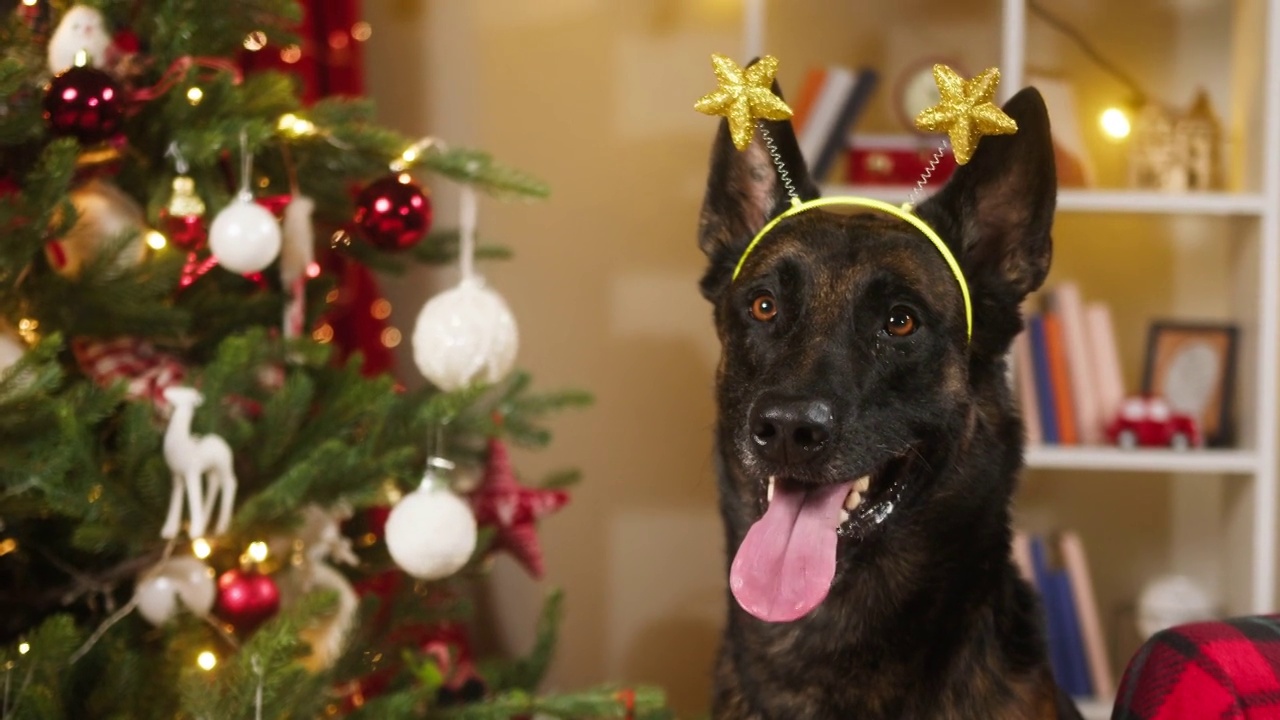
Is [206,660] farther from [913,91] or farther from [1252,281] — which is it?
[1252,281]

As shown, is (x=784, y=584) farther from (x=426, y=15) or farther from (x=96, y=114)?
(x=426, y=15)

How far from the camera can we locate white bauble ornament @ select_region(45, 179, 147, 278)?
147 cm

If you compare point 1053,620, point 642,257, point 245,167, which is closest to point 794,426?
point 245,167

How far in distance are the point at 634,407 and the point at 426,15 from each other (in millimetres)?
1137

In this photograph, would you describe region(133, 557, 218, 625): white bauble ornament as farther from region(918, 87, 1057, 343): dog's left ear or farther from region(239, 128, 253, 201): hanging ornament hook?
region(918, 87, 1057, 343): dog's left ear

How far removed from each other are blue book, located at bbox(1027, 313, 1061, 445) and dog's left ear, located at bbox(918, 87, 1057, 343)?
3.91ft

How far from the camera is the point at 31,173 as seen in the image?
1401mm

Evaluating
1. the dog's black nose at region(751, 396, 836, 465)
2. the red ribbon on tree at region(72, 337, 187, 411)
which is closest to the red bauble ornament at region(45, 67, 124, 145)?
the red ribbon on tree at region(72, 337, 187, 411)

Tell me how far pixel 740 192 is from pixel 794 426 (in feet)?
1.31

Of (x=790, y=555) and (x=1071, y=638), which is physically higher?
(x=790, y=555)

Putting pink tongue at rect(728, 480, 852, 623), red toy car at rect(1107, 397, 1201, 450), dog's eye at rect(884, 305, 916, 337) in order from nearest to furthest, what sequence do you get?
pink tongue at rect(728, 480, 852, 623), dog's eye at rect(884, 305, 916, 337), red toy car at rect(1107, 397, 1201, 450)

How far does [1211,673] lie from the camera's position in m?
0.94

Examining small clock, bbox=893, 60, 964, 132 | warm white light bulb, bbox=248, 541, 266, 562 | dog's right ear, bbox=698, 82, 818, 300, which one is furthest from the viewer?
small clock, bbox=893, 60, 964, 132

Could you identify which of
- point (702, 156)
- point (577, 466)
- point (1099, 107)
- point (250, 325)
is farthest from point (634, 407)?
point (250, 325)
